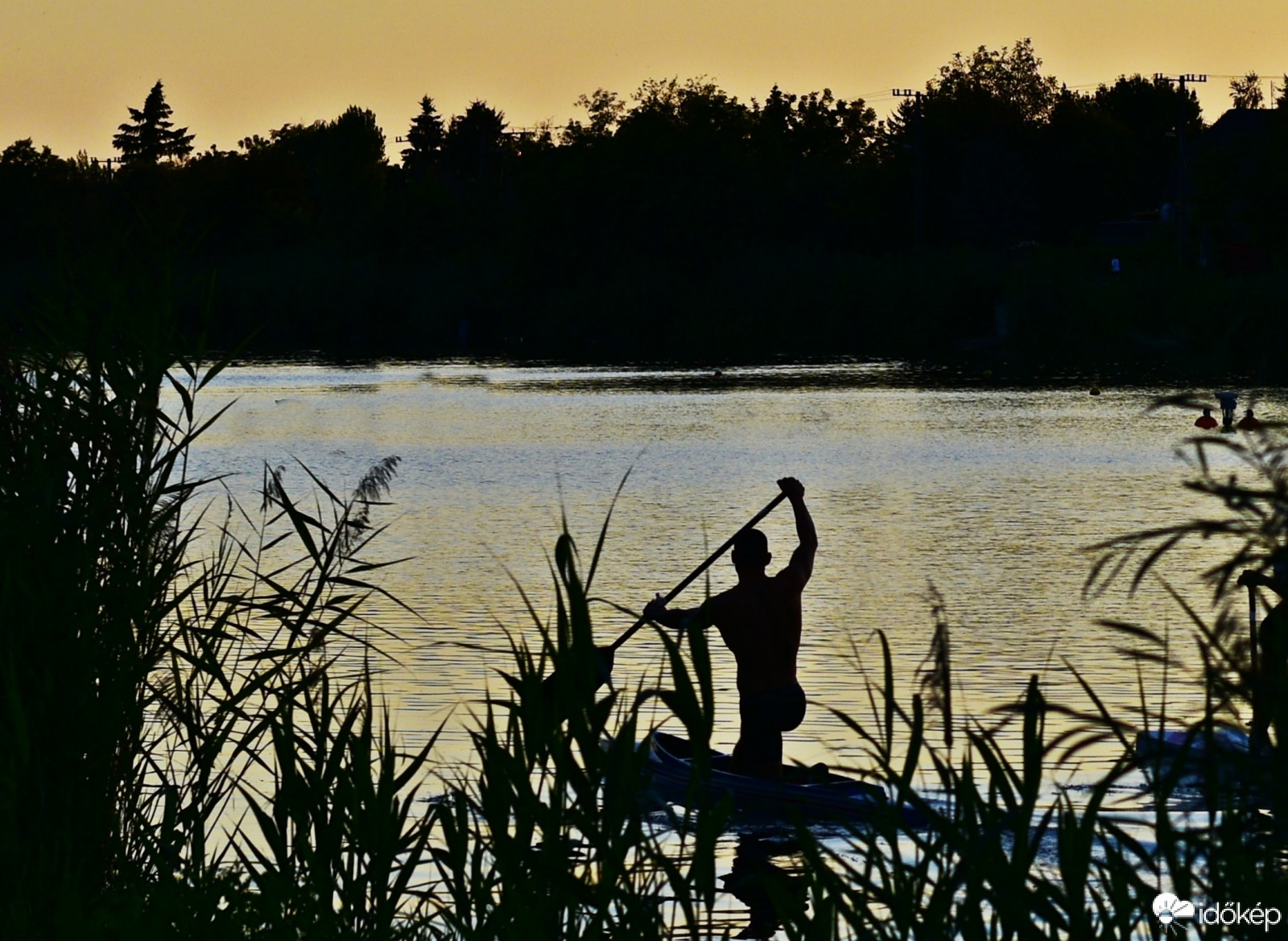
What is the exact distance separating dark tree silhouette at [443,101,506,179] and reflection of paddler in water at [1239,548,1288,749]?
445 feet

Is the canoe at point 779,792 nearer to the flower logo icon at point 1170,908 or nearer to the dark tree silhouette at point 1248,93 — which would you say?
the flower logo icon at point 1170,908

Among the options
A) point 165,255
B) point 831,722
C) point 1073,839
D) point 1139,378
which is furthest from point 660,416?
point 1073,839

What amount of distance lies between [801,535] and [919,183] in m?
65.0

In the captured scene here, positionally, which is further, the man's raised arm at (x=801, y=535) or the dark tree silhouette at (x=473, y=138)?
the dark tree silhouette at (x=473, y=138)

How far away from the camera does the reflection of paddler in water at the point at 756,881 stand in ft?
29.9

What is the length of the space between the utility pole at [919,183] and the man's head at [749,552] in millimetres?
64460

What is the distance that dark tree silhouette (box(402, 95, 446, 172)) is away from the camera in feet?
511

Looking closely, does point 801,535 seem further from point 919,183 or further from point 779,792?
point 919,183

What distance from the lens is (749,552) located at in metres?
9.80

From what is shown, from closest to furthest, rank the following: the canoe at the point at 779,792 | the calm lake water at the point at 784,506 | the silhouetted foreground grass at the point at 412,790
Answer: the silhouetted foreground grass at the point at 412,790 < the canoe at the point at 779,792 < the calm lake water at the point at 784,506

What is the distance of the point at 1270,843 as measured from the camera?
16.0ft

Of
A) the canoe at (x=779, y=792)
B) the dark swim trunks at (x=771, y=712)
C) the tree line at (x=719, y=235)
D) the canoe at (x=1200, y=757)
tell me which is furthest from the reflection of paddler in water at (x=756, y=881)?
the tree line at (x=719, y=235)

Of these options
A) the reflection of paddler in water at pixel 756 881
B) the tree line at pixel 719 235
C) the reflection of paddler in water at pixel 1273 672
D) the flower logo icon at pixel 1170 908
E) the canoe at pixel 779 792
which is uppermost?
the tree line at pixel 719 235

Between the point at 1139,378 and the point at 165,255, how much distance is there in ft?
157
